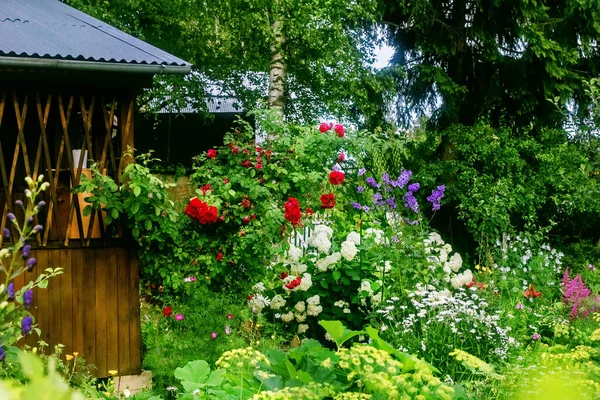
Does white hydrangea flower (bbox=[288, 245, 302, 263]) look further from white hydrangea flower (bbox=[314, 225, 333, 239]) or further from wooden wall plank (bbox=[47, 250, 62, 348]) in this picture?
wooden wall plank (bbox=[47, 250, 62, 348])

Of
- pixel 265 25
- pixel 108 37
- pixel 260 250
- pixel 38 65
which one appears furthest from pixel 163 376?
pixel 265 25

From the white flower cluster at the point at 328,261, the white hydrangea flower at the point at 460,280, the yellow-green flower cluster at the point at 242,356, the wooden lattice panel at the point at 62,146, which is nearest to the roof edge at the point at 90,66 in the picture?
the wooden lattice panel at the point at 62,146

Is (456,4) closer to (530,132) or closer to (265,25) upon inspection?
(530,132)

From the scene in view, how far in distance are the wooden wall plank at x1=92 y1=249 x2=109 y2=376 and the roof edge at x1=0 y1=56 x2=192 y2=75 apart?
5.01ft

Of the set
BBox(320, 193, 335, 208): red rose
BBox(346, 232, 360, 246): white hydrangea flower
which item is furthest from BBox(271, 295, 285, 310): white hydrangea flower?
BBox(320, 193, 335, 208): red rose

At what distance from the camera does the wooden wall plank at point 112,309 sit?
5.48 metres

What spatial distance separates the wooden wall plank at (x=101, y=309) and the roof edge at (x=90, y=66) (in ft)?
5.01

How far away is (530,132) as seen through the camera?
41.4 ft

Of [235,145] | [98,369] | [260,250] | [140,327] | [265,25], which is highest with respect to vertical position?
[265,25]

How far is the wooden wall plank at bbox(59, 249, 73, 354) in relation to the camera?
5.39 metres

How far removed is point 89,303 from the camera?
17.9 ft

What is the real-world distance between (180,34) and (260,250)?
320 inches

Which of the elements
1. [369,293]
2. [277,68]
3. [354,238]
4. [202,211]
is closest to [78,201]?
[202,211]

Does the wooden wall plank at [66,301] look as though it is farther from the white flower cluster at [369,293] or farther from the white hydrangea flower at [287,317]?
the white flower cluster at [369,293]
